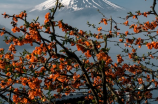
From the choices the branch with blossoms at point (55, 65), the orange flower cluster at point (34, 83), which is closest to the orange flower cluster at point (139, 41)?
the branch with blossoms at point (55, 65)

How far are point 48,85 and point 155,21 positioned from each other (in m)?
4.65

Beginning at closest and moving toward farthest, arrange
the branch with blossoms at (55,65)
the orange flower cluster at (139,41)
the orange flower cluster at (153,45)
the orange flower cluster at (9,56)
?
1. the branch with blossoms at (55,65)
2. the orange flower cluster at (153,45)
3. the orange flower cluster at (9,56)
4. the orange flower cluster at (139,41)

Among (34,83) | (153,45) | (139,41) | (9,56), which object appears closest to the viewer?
(34,83)

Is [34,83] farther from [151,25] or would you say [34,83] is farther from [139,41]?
[151,25]

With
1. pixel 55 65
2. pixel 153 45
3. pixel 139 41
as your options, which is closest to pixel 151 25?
pixel 139 41

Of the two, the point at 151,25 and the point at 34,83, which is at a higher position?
the point at 151,25

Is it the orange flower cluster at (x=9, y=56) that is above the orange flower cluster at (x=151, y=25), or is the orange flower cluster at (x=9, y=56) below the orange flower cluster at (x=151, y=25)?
below

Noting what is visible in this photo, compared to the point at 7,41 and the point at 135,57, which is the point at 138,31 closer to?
the point at 135,57

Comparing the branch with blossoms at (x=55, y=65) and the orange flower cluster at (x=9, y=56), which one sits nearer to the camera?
the branch with blossoms at (x=55, y=65)

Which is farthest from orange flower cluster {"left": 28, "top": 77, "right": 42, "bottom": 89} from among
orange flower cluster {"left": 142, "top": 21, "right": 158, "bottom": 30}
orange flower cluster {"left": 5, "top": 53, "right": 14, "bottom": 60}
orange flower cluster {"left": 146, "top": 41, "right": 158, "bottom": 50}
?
orange flower cluster {"left": 142, "top": 21, "right": 158, "bottom": 30}

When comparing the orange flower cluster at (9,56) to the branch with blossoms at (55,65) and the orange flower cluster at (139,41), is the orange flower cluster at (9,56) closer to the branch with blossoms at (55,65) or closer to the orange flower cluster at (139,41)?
the branch with blossoms at (55,65)

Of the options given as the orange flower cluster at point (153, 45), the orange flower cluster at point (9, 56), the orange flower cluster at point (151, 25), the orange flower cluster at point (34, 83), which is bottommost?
the orange flower cluster at point (34, 83)

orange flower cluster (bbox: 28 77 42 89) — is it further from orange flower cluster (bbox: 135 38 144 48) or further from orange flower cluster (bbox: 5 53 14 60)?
orange flower cluster (bbox: 135 38 144 48)

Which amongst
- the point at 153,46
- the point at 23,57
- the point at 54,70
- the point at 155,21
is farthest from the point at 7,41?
the point at 155,21
